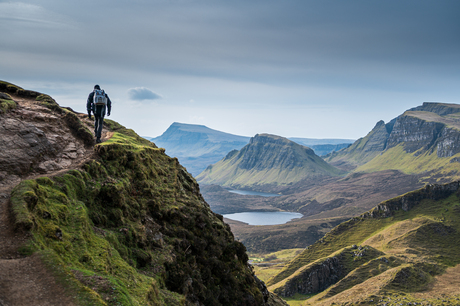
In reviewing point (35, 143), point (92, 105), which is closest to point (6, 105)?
point (35, 143)

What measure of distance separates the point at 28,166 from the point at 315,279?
184688 millimetres

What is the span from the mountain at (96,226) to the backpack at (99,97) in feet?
12.3

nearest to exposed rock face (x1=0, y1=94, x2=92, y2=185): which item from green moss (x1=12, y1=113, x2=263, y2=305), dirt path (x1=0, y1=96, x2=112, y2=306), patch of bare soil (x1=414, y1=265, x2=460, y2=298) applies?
dirt path (x1=0, y1=96, x2=112, y2=306)

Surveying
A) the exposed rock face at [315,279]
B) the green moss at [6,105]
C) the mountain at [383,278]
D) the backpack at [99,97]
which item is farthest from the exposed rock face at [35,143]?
the exposed rock face at [315,279]

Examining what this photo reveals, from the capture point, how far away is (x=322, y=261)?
182m

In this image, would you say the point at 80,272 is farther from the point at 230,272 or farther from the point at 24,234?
the point at 230,272

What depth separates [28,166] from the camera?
842 inches

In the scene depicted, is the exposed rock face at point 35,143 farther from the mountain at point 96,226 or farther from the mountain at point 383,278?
Result: the mountain at point 383,278

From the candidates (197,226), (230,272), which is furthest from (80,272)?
(230,272)

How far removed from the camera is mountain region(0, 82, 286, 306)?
1357 cm

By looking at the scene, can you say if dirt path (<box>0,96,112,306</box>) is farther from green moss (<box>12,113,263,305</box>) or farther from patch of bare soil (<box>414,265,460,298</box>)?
patch of bare soil (<box>414,265,460,298</box>)

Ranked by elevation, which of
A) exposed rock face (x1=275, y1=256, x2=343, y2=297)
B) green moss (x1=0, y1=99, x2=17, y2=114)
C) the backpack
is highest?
the backpack

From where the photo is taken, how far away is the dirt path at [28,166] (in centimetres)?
1202

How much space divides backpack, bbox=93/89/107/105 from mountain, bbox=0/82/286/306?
3745 millimetres
